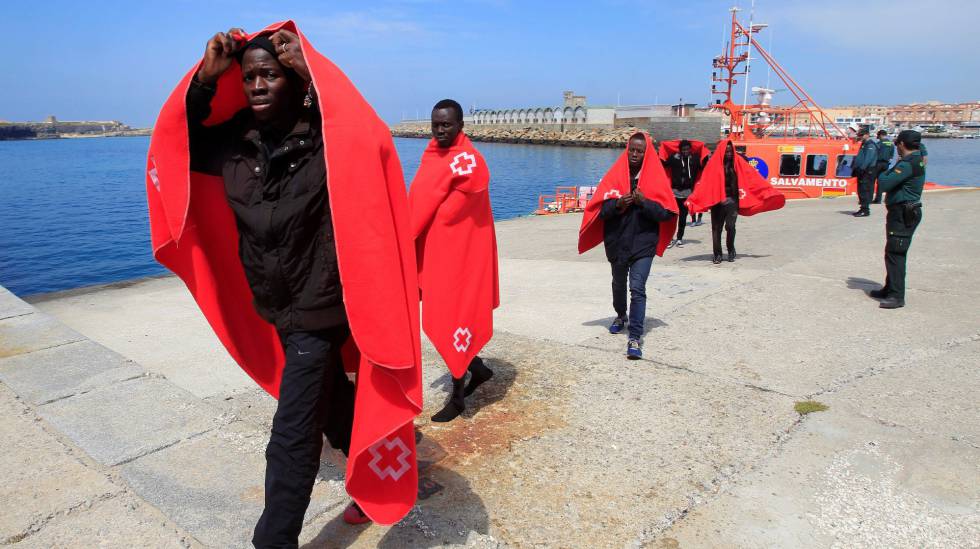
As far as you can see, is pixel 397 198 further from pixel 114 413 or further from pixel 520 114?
pixel 520 114

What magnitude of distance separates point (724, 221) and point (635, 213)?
4665 mm

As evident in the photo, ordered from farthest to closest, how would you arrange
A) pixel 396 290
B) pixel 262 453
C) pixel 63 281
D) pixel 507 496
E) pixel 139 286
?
1. pixel 63 281
2. pixel 139 286
3. pixel 262 453
4. pixel 507 496
5. pixel 396 290

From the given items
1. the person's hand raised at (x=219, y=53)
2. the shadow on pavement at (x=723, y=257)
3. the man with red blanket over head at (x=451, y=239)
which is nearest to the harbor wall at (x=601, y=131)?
the shadow on pavement at (x=723, y=257)

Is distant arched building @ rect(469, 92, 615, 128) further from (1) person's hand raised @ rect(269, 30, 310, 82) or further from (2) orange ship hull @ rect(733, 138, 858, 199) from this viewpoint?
(1) person's hand raised @ rect(269, 30, 310, 82)

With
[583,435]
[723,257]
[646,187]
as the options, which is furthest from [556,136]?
[583,435]

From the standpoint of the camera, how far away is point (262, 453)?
3637 millimetres

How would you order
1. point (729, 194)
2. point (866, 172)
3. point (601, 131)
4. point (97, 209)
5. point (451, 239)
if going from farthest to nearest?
1. point (601, 131)
2. point (97, 209)
3. point (866, 172)
4. point (729, 194)
5. point (451, 239)

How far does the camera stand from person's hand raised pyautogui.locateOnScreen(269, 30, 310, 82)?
2346 millimetres

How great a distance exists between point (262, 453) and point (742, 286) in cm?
604

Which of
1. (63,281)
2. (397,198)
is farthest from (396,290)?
(63,281)

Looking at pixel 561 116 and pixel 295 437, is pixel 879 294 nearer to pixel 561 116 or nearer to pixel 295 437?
pixel 295 437

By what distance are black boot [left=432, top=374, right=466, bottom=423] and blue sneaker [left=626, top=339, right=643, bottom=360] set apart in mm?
1588

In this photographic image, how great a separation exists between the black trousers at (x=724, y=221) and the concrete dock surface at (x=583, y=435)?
100 inches

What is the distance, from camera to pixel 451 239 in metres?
4.16
